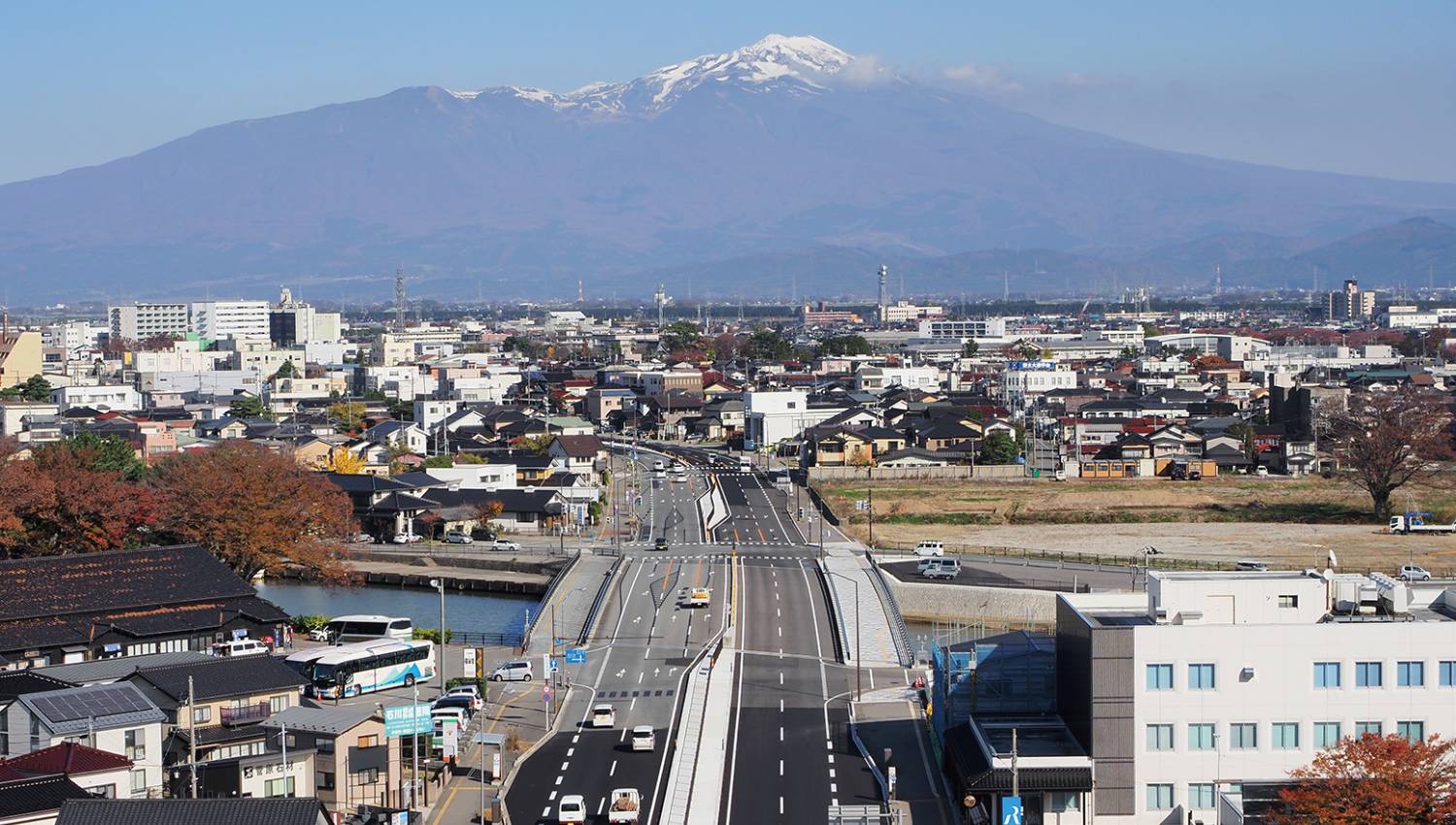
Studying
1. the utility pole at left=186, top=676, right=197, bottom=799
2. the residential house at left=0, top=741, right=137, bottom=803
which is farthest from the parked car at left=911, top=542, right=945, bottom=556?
the residential house at left=0, top=741, right=137, bottom=803

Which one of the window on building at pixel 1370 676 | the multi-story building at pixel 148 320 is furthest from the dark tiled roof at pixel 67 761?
the multi-story building at pixel 148 320

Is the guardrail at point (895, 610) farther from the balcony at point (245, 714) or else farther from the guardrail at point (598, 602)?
the balcony at point (245, 714)

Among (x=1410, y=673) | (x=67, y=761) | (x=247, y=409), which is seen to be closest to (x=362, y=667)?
(x=67, y=761)

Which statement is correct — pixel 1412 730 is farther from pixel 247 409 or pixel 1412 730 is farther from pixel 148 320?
pixel 148 320

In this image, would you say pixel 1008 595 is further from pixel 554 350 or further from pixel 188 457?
pixel 554 350

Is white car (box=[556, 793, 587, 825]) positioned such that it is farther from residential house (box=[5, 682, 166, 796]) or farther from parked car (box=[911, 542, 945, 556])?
parked car (box=[911, 542, 945, 556])

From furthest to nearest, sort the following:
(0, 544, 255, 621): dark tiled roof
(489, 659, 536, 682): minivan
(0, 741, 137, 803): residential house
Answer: (0, 544, 255, 621): dark tiled roof → (489, 659, 536, 682): minivan → (0, 741, 137, 803): residential house
